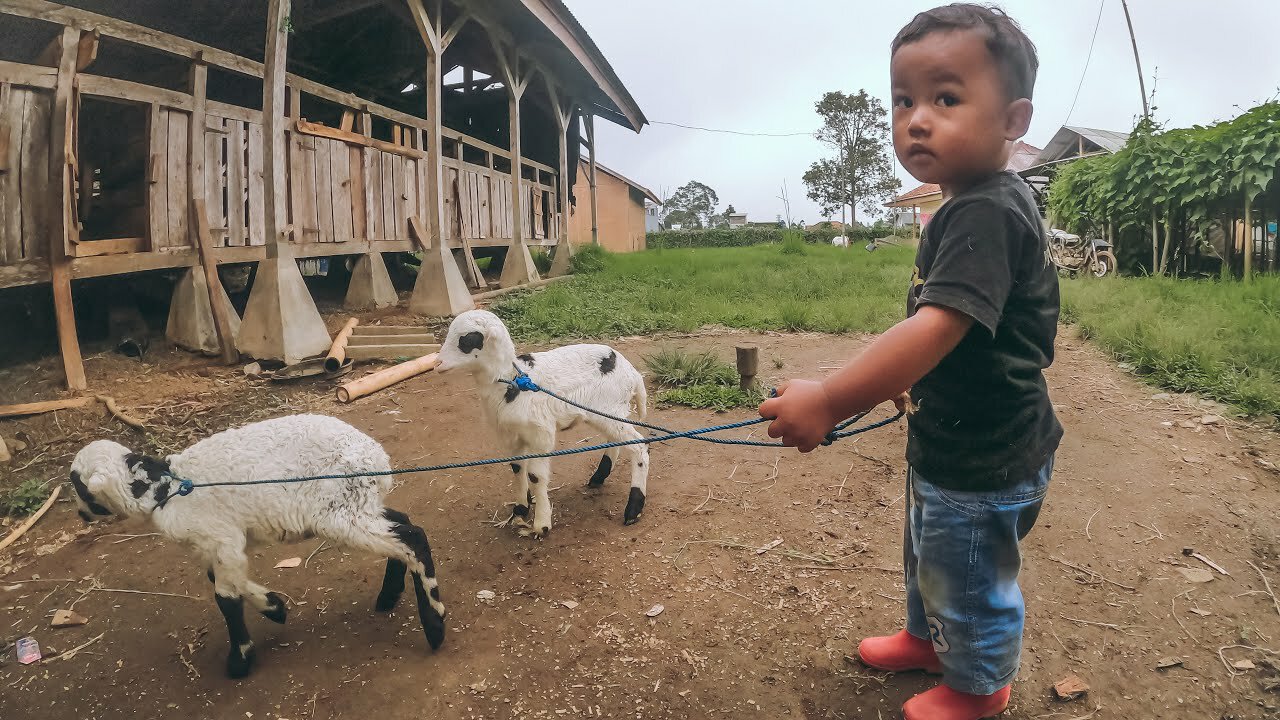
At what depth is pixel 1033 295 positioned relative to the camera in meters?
1.52

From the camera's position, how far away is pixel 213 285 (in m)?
5.99

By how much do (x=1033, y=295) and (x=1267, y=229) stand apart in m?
10.5

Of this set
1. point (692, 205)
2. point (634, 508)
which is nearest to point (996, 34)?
point (634, 508)

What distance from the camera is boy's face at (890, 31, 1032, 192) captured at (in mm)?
1387

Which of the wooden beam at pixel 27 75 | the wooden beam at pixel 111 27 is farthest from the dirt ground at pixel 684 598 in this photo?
the wooden beam at pixel 111 27

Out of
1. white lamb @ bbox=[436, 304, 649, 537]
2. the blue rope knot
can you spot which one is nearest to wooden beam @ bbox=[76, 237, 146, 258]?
white lamb @ bbox=[436, 304, 649, 537]

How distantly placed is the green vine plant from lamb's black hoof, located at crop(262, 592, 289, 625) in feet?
36.5

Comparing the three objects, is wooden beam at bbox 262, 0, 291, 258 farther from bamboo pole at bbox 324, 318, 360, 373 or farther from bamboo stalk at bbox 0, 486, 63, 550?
bamboo stalk at bbox 0, 486, 63, 550

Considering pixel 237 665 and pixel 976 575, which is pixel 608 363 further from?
pixel 976 575

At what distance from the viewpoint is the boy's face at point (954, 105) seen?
139cm

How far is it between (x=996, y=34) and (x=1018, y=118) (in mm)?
192

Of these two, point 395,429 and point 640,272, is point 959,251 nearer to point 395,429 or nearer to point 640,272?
point 395,429

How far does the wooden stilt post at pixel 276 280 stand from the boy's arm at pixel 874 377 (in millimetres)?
5746

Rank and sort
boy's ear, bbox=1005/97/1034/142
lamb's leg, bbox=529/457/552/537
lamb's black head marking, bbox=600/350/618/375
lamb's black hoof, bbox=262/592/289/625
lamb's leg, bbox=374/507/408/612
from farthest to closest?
lamb's black head marking, bbox=600/350/618/375 < lamb's leg, bbox=529/457/552/537 < lamb's leg, bbox=374/507/408/612 < lamb's black hoof, bbox=262/592/289/625 < boy's ear, bbox=1005/97/1034/142
